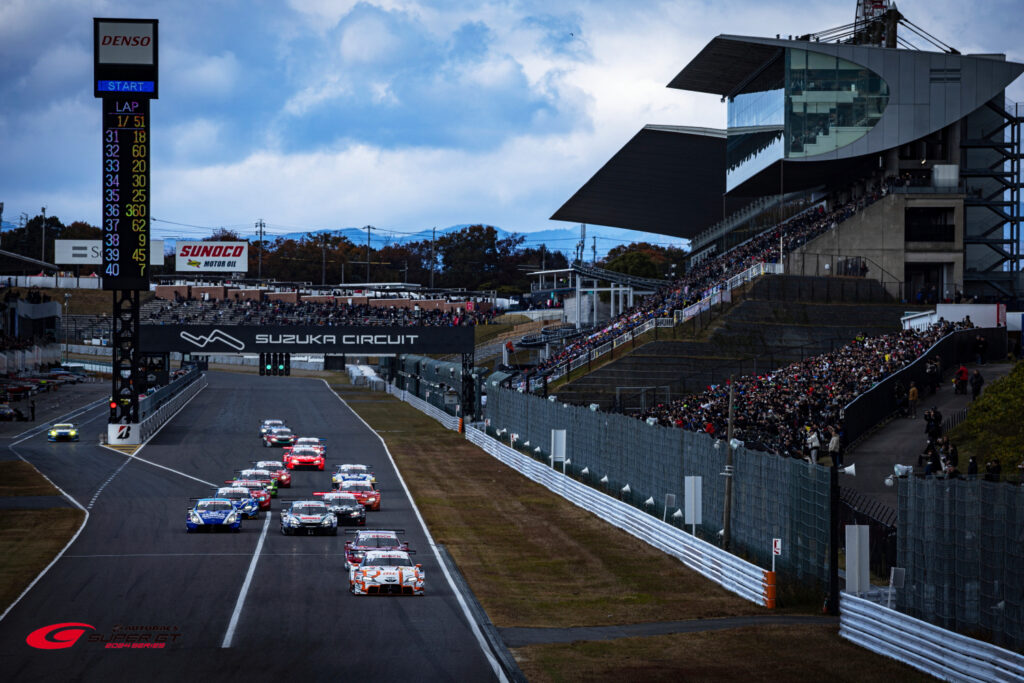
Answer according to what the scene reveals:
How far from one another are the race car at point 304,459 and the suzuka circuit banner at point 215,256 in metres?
75.0

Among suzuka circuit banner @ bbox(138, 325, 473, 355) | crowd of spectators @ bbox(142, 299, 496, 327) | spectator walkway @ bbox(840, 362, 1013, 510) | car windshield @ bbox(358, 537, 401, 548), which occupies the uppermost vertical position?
crowd of spectators @ bbox(142, 299, 496, 327)

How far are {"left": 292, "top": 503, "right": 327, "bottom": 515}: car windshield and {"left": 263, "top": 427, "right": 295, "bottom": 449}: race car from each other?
98.4 feet

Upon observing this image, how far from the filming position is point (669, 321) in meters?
66.6

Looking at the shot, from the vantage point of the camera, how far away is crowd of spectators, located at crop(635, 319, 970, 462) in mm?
39719

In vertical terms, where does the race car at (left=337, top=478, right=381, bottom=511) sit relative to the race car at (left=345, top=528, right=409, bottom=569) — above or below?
below

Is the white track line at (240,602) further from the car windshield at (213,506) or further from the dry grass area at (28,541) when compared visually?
the dry grass area at (28,541)

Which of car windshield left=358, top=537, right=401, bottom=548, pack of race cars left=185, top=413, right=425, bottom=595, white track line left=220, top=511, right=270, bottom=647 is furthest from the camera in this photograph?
car windshield left=358, top=537, right=401, bottom=548

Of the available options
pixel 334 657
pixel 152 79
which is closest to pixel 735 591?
pixel 334 657

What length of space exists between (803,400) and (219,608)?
25.7m

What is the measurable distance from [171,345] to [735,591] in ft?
188

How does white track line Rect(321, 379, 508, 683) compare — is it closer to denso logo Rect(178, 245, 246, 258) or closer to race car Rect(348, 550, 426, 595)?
race car Rect(348, 550, 426, 595)

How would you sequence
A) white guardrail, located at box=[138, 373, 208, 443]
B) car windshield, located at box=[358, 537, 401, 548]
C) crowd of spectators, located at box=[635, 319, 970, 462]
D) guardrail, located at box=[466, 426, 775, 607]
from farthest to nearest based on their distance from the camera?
white guardrail, located at box=[138, 373, 208, 443], crowd of spectators, located at box=[635, 319, 970, 462], car windshield, located at box=[358, 537, 401, 548], guardrail, located at box=[466, 426, 775, 607]

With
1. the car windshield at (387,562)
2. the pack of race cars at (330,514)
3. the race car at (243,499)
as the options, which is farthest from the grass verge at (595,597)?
the race car at (243,499)

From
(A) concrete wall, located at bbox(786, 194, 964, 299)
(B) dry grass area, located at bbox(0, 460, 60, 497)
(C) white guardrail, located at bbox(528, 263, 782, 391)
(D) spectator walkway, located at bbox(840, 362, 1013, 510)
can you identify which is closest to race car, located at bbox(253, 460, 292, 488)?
(B) dry grass area, located at bbox(0, 460, 60, 497)
